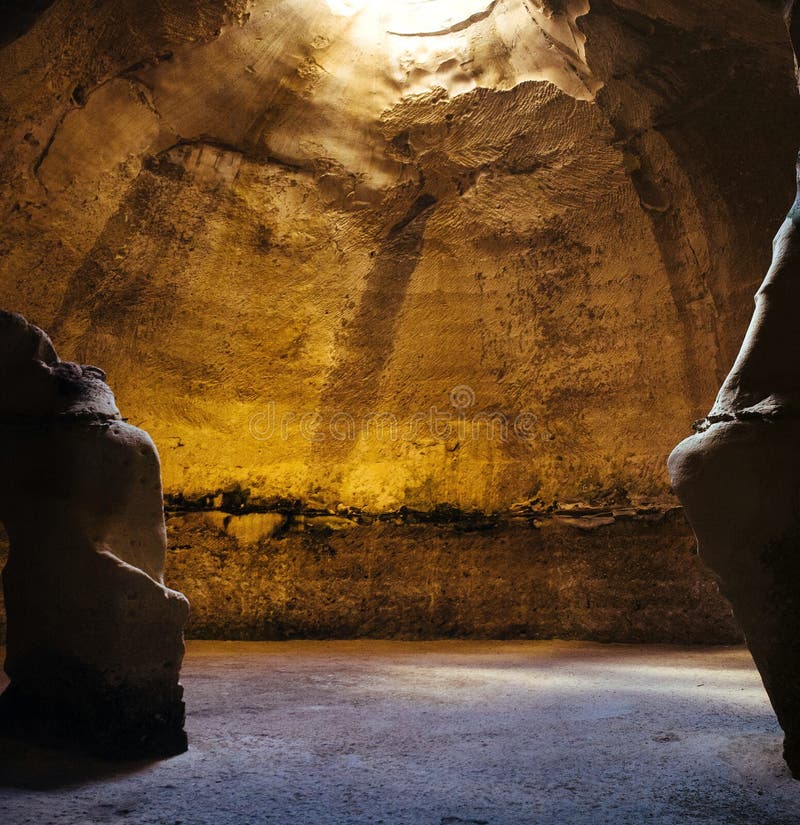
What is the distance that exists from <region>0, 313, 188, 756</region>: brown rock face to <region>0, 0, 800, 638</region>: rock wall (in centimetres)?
243

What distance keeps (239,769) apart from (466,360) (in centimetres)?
464

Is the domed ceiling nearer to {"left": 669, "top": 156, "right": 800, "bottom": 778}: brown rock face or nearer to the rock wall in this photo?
the rock wall

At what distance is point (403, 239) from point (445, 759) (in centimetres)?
462

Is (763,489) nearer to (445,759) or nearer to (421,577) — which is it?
(445,759)

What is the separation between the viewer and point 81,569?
2.54m

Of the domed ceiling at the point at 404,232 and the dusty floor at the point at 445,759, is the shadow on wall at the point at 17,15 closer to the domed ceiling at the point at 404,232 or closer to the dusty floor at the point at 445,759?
the domed ceiling at the point at 404,232

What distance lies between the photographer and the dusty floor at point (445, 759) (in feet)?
6.55

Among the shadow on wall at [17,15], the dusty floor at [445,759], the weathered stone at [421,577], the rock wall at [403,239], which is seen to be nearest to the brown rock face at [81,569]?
the dusty floor at [445,759]

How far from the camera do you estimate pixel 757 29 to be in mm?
4191

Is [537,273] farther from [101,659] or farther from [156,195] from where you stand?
[101,659]

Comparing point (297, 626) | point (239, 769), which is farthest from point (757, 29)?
point (297, 626)

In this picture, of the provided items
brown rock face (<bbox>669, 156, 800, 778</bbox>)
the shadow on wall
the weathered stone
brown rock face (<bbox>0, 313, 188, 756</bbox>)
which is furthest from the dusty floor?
the shadow on wall

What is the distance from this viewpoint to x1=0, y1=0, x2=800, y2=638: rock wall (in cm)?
492

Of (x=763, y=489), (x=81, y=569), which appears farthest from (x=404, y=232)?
(x=763, y=489)
